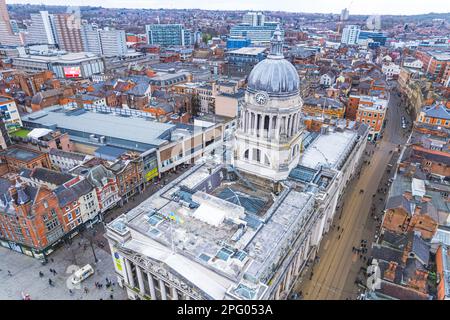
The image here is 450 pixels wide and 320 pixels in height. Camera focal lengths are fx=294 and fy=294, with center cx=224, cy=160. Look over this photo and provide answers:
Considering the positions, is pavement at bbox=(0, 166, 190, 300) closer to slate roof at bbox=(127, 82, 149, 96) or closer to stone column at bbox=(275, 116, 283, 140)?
stone column at bbox=(275, 116, 283, 140)

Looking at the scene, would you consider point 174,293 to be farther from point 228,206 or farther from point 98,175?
point 98,175

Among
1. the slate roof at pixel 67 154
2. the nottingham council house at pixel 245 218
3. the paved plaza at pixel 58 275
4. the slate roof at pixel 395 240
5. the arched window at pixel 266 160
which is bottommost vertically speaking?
the paved plaza at pixel 58 275

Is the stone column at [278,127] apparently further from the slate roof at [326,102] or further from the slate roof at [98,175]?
the slate roof at [326,102]

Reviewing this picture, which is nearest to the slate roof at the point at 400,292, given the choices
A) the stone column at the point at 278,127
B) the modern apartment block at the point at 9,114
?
the stone column at the point at 278,127

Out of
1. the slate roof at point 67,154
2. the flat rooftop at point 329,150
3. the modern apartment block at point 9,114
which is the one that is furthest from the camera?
the modern apartment block at point 9,114

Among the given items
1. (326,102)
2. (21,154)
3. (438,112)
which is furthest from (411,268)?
(21,154)

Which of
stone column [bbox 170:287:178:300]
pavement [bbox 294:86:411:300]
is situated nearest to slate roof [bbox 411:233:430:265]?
pavement [bbox 294:86:411:300]

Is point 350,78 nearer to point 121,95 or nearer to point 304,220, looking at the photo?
point 121,95
